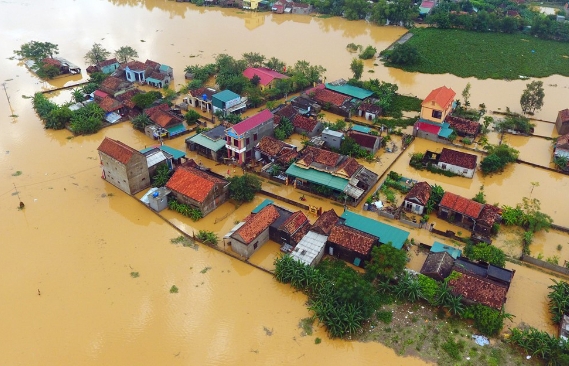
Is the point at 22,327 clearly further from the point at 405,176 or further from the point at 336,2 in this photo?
the point at 336,2

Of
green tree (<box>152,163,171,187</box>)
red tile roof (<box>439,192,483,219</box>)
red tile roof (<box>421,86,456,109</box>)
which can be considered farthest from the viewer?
red tile roof (<box>421,86,456,109</box>)

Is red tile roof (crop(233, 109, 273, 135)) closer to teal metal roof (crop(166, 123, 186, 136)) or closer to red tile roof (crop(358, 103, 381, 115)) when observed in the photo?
teal metal roof (crop(166, 123, 186, 136))

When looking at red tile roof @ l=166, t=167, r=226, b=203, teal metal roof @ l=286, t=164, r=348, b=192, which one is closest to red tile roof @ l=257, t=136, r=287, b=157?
teal metal roof @ l=286, t=164, r=348, b=192

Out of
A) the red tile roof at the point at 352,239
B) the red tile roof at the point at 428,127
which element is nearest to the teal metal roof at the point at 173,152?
the red tile roof at the point at 352,239

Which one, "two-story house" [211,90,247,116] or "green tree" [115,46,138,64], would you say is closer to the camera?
"two-story house" [211,90,247,116]

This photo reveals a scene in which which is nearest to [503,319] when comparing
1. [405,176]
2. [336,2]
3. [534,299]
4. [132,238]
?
[534,299]

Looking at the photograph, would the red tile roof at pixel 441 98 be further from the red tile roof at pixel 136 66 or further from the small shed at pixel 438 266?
the red tile roof at pixel 136 66

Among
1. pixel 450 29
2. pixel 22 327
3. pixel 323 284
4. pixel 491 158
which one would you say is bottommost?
pixel 22 327
